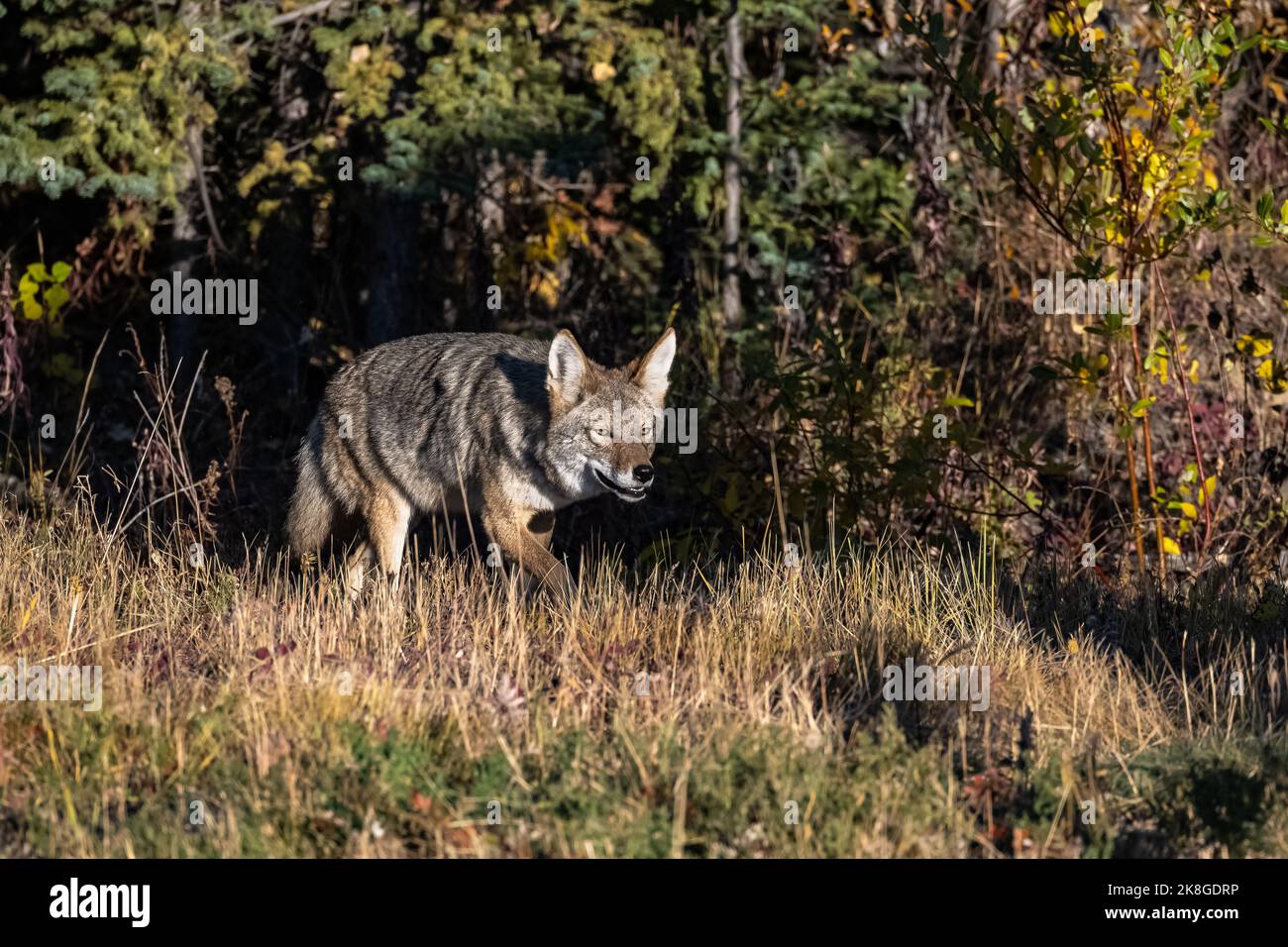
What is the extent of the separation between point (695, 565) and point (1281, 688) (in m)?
2.86

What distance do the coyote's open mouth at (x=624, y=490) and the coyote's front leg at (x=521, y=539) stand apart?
0.49 metres

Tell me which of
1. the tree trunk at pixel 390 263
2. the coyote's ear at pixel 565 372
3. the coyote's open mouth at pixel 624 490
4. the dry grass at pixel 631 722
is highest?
the tree trunk at pixel 390 263

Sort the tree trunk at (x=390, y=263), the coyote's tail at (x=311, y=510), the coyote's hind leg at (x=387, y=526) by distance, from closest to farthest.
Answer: the coyote's hind leg at (x=387, y=526), the coyote's tail at (x=311, y=510), the tree trunk at (x=390, y=263)

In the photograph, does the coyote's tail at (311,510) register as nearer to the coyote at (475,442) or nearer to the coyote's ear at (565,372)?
the coyote at (475,442)

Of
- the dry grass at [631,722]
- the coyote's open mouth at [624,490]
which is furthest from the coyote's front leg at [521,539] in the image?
the coyote's open mouth at [624,490]

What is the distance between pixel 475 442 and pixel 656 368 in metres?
1.08

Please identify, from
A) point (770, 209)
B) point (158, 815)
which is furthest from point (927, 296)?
point (158, 815)

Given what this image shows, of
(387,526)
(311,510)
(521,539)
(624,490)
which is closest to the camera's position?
(624,490)

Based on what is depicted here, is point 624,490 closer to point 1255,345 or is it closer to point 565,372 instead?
point 565,372

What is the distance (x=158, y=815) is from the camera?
4.79 metres

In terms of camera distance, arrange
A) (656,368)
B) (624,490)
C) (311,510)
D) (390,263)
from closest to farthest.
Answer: (624,490)
(656,368)
(311,510)
(390,263)

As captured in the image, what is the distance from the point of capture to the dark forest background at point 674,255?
353 inches

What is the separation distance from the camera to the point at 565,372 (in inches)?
311

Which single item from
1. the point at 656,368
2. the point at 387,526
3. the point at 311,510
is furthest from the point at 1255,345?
the point at 311,510
